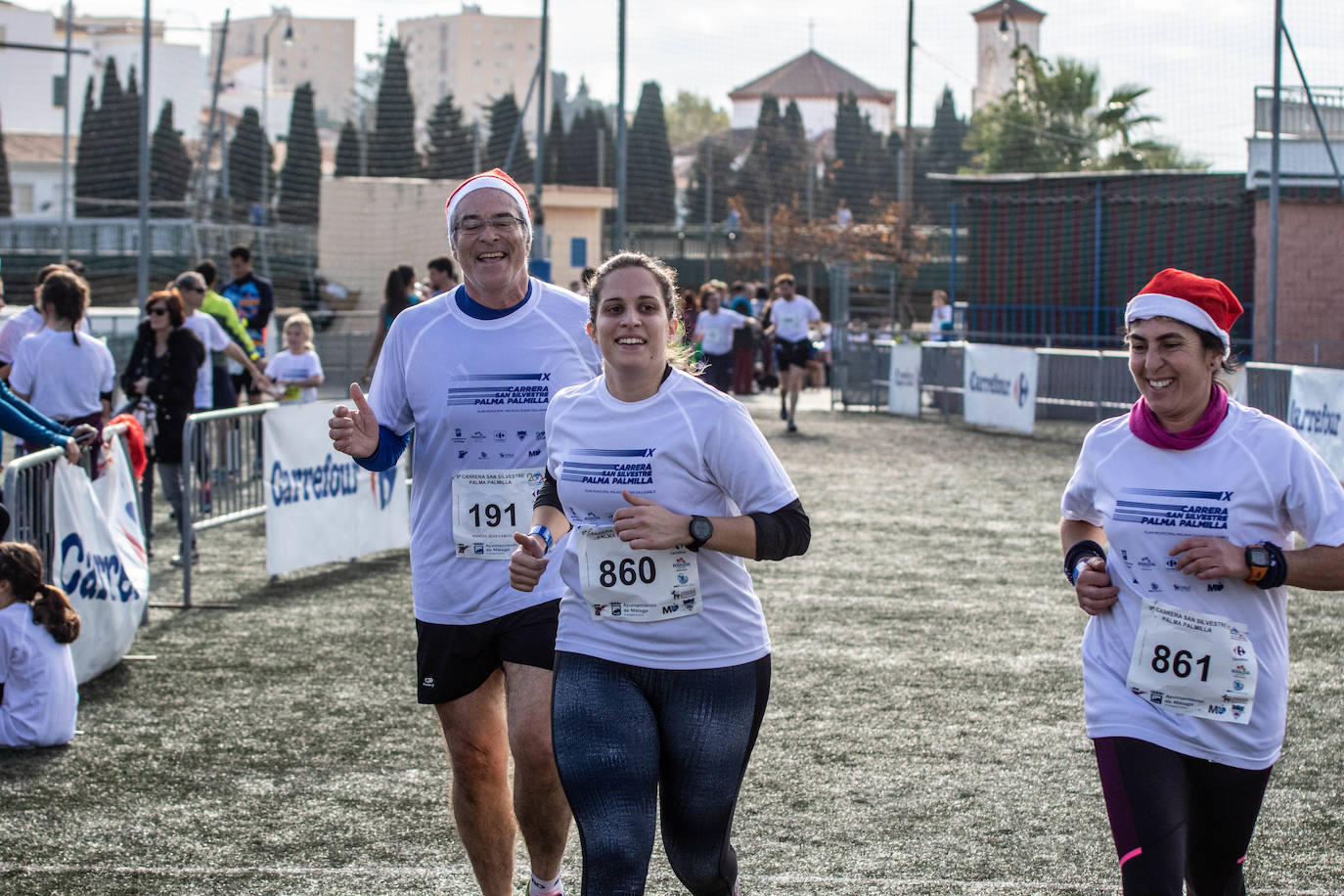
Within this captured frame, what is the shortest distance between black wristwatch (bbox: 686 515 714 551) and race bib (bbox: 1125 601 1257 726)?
1.01 meters

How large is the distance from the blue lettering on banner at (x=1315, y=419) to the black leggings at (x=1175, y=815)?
10.5 metres

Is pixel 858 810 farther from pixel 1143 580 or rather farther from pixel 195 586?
pixel 195 586

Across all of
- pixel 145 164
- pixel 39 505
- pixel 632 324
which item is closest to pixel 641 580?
pixel 632 324

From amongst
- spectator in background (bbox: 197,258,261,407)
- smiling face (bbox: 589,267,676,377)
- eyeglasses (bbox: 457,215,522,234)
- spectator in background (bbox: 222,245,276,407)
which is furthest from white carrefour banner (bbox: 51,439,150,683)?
spectator in background (bbox: 222,245,276,407)

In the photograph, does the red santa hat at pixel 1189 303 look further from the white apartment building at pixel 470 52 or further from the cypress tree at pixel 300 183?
the white apartment building at pixel 470 52

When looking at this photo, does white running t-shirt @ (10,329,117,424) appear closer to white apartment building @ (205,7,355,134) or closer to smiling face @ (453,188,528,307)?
smiling face @ (453,188,528,307)

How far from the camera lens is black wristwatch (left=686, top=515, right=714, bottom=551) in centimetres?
346

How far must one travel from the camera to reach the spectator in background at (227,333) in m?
13.2

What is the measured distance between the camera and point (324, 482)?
1042 cm

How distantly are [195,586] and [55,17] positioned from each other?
282 ft

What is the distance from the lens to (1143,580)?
3.60 metres

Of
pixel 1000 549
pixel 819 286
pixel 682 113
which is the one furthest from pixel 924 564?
pixel 682 113

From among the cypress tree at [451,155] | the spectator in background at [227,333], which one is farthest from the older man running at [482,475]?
the cypress tree at [451,155]

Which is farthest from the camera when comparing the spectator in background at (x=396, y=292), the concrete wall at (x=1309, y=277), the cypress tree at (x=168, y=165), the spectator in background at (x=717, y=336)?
the cypress tree at (x=168, y=165)
